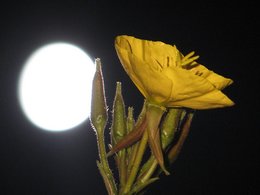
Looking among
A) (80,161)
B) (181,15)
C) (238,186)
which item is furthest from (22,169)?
(181,15)

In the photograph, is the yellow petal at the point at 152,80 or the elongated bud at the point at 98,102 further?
the elongated bud at the point at 98,102

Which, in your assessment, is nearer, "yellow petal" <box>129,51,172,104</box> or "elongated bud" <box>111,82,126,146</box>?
"yellow petal" <box>129,51,172,104</box>

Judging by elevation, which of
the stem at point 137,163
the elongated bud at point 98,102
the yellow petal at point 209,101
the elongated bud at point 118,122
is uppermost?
the elongated bud at point 98,102

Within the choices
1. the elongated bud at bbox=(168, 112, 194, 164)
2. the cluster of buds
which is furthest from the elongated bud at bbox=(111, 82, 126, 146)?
the elongated bud at bbox=(168, 112, 194, 164)

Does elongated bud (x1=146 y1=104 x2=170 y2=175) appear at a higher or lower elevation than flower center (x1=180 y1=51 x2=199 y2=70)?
lower

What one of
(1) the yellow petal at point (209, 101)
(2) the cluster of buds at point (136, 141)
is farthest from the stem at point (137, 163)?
(1) the yellow petal at point (209, 101)

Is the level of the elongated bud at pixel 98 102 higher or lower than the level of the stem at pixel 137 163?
higher

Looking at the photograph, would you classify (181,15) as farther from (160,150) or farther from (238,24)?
(160,150)

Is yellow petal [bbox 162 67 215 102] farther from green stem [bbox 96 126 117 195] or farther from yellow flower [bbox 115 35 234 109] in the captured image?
green stem [bbox 96 126 117 195]

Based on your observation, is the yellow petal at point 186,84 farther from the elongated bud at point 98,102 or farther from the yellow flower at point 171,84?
the elongated bud at point 98,102
